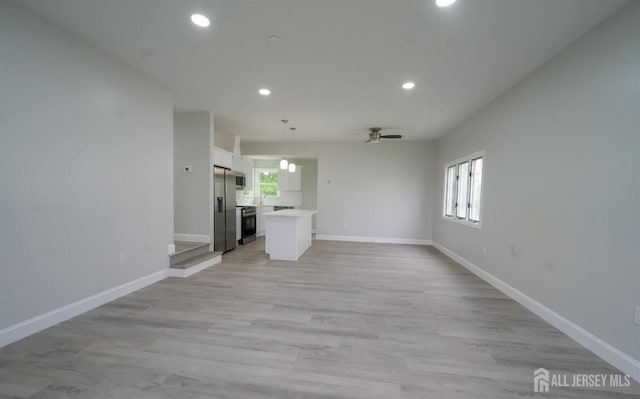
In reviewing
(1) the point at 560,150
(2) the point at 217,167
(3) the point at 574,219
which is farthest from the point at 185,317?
(1) the point at 560,150

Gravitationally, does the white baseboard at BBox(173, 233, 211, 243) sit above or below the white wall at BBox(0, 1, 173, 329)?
below

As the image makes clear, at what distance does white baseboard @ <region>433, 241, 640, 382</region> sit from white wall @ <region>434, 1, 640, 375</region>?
5cm

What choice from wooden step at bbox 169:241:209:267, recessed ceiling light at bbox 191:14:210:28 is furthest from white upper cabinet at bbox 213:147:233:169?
recessed ceiling light at bbox 191:14:210:28

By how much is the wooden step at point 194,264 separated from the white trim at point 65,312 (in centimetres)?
35

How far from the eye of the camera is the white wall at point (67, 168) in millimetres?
1931

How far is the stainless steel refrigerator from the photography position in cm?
464

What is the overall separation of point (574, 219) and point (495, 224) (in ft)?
4.30

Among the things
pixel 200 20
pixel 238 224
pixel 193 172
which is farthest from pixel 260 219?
pixel 200 20

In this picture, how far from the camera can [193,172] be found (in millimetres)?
4387

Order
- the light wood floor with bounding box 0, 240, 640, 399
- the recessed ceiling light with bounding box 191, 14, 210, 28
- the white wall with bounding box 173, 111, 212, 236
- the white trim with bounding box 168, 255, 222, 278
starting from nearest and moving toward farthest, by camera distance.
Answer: the light wood floor with bounding box 0, 240, 640, 399
the recessed ceiling light with bounding box 191, 14, 210, 28
the white trim with bounding box 168, 255, 222, 278
the white wall with bounding box 173, 111, 212, 236

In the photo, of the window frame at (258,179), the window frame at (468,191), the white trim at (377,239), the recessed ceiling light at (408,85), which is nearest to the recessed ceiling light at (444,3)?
the recessed ceiling light at (408,85)

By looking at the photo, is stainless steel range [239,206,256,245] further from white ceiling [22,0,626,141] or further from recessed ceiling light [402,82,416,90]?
recessed ceiling light [402,82,416,90]

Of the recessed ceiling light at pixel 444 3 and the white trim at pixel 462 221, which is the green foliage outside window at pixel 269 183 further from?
the recessed ceiling light at pixel 444 3

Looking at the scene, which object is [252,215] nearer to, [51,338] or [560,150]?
[51,338]
